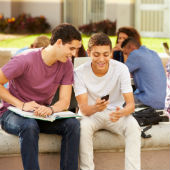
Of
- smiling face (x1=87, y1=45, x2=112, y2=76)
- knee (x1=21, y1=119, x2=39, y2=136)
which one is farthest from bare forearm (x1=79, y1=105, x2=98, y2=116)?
knee (x1=21, y1=119, x2=39, y2=136)

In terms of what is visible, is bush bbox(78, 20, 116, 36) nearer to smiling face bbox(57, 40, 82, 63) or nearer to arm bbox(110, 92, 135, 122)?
arm bbox(110, 92, 135, 122)

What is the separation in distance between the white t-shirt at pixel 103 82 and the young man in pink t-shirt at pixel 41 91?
4.5 inches

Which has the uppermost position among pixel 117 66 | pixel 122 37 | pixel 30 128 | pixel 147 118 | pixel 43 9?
pixel 43 9

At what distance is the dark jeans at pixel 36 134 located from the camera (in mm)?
3178

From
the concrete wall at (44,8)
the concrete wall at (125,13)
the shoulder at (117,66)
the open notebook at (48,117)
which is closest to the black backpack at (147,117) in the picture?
the shoulder at (117,66)

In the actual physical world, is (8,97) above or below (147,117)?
above

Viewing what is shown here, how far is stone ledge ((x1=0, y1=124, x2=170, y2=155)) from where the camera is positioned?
3.57 meters

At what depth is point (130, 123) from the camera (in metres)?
3.49

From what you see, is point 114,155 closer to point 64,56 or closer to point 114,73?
point 114,73

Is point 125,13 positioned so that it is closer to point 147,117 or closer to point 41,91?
point 147,117

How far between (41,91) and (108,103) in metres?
0.57

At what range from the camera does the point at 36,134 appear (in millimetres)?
3248

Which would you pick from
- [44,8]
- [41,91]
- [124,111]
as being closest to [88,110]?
[124,111]

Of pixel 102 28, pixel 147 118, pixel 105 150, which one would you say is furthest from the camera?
pixel 102 28
